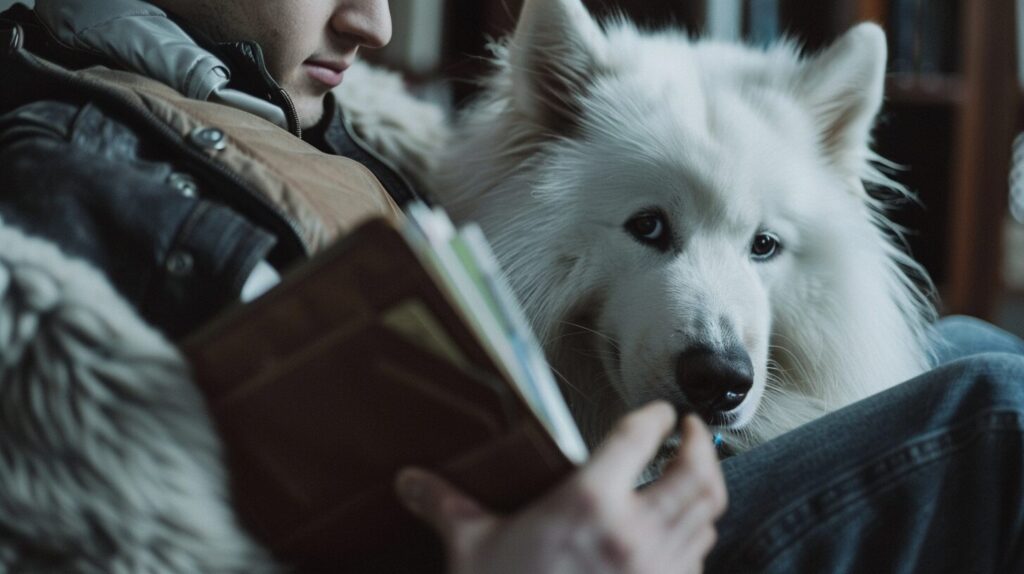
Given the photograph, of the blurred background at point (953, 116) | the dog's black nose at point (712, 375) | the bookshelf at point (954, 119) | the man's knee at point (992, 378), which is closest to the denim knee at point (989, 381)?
the man's knee at point (992, 378)

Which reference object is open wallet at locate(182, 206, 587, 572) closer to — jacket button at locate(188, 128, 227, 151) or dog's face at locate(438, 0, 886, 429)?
jacket button at locate(188, 128, 227, 151)

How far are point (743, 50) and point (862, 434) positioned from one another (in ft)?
2.25

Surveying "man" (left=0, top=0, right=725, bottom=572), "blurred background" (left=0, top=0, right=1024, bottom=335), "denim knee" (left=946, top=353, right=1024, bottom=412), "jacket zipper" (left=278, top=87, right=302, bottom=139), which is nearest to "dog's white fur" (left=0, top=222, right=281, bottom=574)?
"man" (left=0, top=0, right=725, bottom=572)

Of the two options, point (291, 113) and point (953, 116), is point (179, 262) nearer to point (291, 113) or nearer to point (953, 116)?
point (291, 113)

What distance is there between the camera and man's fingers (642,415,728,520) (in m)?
0.62

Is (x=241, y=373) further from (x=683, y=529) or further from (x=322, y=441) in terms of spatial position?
(x=683, y=529)

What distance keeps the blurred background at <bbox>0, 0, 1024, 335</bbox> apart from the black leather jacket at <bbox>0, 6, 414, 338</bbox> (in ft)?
6.39

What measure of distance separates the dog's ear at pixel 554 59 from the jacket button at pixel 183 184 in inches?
20.8

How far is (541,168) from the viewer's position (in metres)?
1.14

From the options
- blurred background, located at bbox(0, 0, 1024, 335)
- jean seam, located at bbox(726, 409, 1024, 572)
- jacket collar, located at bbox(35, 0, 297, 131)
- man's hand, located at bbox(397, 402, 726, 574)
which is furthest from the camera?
blurred background, located at bbox(0, 0, 1024, 335)

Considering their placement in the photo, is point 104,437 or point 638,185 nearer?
point 104,437

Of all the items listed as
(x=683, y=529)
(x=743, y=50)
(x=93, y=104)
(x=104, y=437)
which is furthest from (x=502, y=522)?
(x=743, y=50)

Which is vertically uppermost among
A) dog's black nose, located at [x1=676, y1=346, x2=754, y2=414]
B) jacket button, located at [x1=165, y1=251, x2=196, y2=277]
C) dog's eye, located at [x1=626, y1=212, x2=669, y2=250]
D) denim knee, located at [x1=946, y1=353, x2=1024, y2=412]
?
jacket button, located at [x1=165, y1=251, x2=196, y2=277]

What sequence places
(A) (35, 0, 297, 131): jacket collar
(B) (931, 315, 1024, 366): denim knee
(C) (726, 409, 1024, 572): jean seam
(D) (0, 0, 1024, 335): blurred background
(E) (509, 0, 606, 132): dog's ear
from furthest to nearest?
(D) (0, 0, 1024, 335): blurred background < (B) (931, 315, 1024, 366): denim knee < (E) (509, 0, 606, 132): dog's ear < (A) (35, 0, 297, 131): jacket collar < (C) (726, 409, 1024, 572): jean seam
